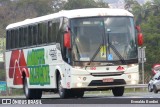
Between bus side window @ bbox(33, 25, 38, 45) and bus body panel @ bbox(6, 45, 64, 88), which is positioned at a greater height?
bus side window @ bbox(33, 25, 38, 45)

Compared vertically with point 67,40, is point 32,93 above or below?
below

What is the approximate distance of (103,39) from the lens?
26.1 metres

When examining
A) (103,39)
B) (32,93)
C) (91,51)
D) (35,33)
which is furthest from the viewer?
(32,93)

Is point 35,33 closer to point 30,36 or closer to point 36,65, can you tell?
point 30,36

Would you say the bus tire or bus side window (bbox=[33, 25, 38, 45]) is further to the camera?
the bus tire

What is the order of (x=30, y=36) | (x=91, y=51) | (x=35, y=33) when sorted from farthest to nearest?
(x=30, y=36) < (x=35, y=33) < (x=91, y=51)

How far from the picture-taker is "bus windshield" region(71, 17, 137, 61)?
25.9m

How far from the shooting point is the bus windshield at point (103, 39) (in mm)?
25906

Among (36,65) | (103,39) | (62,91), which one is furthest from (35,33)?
(103,39)

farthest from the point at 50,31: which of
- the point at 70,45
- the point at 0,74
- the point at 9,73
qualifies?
the point at 0,74

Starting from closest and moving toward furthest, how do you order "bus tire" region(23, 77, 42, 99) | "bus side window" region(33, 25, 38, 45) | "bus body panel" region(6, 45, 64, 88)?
"bus body panel" region(6, 45, 64, 88), "bus side window" region(33, 25, 38, 45), "bus tire" region(23, 77, 42, 99)

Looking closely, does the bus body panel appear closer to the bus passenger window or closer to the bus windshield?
the bus passenger window

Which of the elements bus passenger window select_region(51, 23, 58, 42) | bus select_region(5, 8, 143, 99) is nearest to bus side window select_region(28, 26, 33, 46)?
bus select_region(5, 8, 143, 99)

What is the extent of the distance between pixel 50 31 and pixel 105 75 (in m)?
3.67
